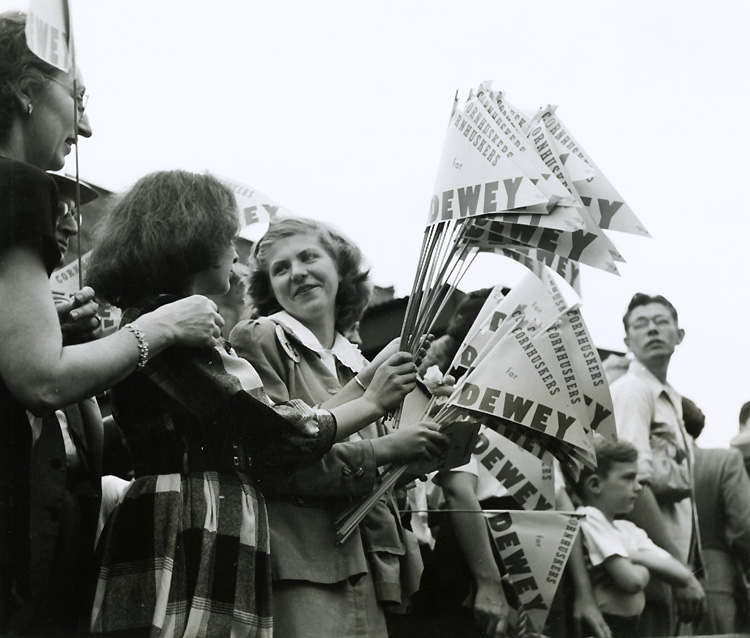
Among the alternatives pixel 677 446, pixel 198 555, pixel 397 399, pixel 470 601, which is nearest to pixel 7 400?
pixel 198 555

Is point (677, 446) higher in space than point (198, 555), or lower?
lower

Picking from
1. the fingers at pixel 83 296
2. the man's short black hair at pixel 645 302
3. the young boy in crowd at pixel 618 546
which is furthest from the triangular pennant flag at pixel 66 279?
the man's short black hair at pixel 645 302

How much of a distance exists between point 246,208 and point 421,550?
0.77m

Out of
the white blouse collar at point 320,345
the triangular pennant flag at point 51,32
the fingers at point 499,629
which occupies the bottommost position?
the fingers at point 499,629

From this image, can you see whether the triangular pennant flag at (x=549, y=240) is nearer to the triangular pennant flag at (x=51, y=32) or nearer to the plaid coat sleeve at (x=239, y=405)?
the plaid coat sleeve at (x=239, y=405)

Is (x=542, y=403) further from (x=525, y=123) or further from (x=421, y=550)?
(x=525, y=123)

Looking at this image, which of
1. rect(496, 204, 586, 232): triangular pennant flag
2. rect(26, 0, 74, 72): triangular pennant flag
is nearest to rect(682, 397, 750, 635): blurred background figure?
rect(496, 204, 586, 232): triangular pennant flag

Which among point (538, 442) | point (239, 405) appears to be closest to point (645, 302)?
point (538, 442)

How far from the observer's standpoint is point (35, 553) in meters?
1.37

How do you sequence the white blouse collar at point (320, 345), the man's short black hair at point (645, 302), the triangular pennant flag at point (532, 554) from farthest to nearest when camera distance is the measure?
the man's short black hair at point (645, 302), the triangular pennant flag at point (532, 554), the white blouse collar at point (320, 345)

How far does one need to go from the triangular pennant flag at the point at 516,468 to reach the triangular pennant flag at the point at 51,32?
1228 millimetres

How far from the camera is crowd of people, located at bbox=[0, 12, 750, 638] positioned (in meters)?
1.34

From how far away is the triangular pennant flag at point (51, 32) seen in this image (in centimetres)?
139

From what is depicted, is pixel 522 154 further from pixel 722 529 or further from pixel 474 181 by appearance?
pixel 722 529
